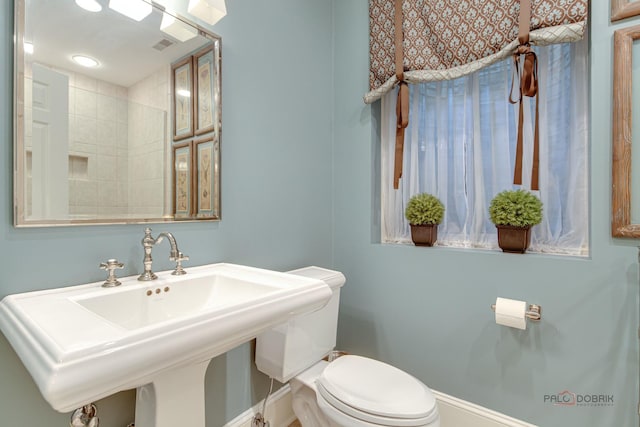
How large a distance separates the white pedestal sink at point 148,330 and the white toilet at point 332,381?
1.39 feet

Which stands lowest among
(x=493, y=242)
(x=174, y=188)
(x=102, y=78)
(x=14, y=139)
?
(x=493, y=242)

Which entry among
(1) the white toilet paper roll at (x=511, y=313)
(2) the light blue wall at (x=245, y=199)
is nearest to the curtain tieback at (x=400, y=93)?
(2) the light blue wall at (x=245, y=199)

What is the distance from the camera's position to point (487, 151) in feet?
5.19

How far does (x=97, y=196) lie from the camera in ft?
3.34

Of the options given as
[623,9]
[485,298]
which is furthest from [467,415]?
[623,9]

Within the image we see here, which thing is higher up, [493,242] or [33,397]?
[493,242]

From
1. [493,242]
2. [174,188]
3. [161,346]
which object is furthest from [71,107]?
[493,242]

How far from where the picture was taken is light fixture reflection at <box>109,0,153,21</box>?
1.07 m

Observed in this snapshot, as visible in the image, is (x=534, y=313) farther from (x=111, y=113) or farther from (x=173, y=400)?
(x=111, y=113)

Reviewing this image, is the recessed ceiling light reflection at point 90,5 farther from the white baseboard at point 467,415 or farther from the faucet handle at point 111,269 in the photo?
the white baseboard at point 467,415

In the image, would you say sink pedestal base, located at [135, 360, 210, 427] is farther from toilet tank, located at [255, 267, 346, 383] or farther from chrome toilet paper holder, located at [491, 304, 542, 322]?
chrome toilet paper holder, located at [491, 304, 542, 322]

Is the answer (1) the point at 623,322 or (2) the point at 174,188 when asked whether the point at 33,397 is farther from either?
(1) the point at 623,322

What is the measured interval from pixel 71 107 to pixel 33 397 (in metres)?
0.86

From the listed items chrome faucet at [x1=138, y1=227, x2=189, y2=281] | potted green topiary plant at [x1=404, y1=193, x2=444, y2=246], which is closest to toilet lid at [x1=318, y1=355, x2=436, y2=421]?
potted green topiary plant at [x1=404, y1=193, x2=444, y2=246]
